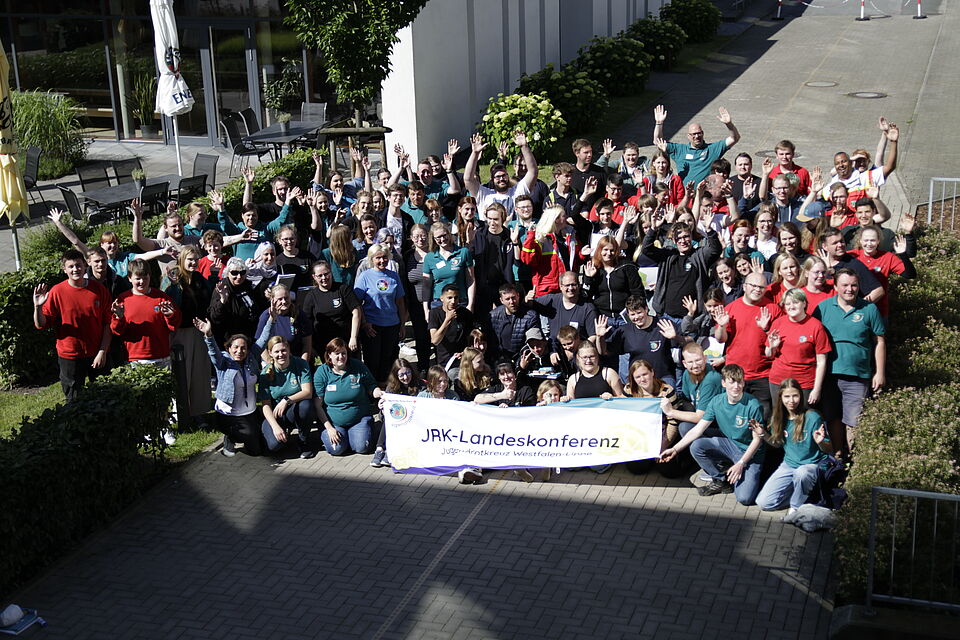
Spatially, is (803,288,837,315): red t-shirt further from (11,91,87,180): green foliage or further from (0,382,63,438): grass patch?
(11,91,87,180): green foliage

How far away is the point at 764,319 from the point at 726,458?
1326mm

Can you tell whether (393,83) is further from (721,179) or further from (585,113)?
(721,179)

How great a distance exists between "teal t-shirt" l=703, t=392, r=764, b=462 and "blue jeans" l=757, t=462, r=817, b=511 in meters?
0.24

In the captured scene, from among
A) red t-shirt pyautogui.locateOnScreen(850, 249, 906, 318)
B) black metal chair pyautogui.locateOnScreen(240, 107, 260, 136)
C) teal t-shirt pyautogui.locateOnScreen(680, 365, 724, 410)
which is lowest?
teal t-shirt pyautogui.locateOnScreen(680, 365, 724, 410)

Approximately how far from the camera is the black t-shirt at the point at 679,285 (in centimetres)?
1157

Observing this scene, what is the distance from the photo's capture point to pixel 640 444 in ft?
33.2

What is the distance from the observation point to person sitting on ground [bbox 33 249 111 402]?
11.2 metres

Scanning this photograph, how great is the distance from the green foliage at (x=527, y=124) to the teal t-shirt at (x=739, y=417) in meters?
11.3

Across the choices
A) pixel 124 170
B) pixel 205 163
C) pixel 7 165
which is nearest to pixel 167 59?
pixel 205 163

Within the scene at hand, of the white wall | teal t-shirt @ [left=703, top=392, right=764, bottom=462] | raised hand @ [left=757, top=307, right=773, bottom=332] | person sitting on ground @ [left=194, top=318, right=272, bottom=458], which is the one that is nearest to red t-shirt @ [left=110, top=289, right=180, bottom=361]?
person sitting on ground @ [left=194, top=318, right=272, bottom=458]

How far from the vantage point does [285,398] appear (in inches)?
432

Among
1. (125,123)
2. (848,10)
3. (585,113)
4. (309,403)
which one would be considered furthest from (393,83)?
(848,10)

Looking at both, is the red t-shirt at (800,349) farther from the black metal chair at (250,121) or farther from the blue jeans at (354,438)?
the black metal chair at (250,121)

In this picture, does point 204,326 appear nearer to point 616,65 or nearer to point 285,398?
point 285,398
